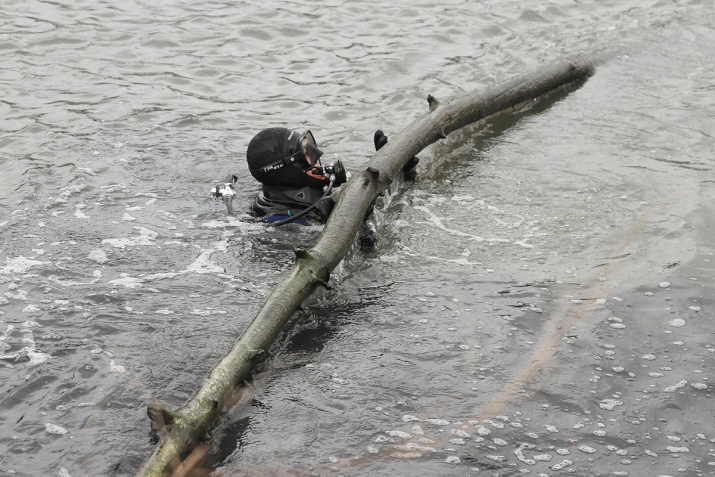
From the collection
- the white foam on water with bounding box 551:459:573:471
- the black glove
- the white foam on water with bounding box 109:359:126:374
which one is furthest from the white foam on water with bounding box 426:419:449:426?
the black glove

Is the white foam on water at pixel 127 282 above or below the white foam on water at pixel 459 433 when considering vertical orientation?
above

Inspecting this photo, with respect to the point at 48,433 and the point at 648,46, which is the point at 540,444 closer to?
the point at 48,433

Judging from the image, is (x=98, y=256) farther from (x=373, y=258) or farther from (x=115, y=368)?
(x=373, y=258)

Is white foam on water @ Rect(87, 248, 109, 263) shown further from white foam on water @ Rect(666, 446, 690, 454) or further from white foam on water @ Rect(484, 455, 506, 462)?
white foam on water @ Rect(666, 446, 690, 454)

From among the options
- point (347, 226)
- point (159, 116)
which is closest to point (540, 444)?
point (347, 226)

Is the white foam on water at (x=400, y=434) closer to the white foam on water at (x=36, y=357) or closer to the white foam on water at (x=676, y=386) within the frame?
the white foam on water at (x=676, y=386)

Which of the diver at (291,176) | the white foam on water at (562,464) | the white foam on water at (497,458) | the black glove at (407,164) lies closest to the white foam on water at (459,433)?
the white foam on water at (497,458)

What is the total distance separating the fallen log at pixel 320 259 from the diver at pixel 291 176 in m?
0.23

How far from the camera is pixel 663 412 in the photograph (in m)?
4.89

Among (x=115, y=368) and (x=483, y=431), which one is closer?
(x=483, y=431)

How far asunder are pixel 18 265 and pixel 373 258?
2905mm

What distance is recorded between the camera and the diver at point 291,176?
6832mm

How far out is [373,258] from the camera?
6.79 metres

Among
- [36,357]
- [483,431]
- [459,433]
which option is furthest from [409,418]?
[36,357]
